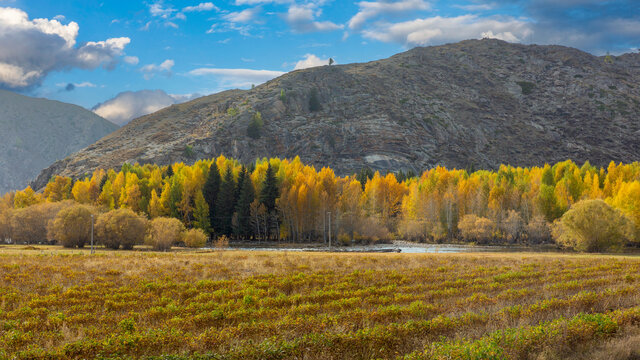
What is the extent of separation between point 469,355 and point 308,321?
20.2 ft

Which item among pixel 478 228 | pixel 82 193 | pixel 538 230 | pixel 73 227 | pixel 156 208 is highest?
pixel 82 193

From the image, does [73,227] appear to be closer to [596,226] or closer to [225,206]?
[225,206]

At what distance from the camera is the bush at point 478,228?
91.0 meters

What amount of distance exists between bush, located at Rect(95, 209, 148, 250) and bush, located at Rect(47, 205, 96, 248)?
317 centimetres

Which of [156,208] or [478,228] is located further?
[156,208]

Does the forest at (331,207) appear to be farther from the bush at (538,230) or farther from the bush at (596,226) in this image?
the bush at (596,226)

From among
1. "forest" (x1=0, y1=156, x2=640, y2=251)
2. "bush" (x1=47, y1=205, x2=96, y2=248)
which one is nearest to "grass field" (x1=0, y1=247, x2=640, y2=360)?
"bush" (x1=47, y1=205, x2=96, y2=248)

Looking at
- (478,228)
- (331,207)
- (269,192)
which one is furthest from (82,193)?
(478,228)

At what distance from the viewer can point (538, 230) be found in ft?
297

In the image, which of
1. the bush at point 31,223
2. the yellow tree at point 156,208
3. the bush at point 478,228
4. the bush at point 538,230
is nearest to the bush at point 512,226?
the bush at point 538,230

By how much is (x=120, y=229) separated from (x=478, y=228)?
215 feet

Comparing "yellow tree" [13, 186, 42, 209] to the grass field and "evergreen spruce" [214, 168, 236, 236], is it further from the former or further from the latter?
the grass field

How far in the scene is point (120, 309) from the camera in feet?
65.4

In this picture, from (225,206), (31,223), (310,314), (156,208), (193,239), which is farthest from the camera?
(156,208)
